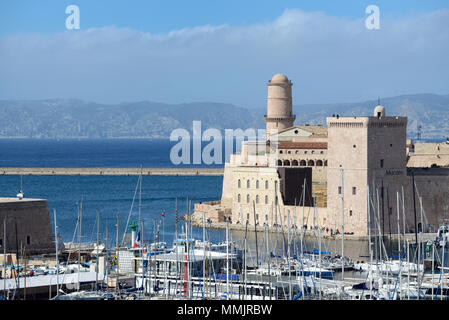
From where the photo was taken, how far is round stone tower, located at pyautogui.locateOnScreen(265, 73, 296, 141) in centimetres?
5325

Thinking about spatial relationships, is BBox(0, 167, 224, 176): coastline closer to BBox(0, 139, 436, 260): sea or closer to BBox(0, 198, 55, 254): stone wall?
BBox(0, 139, 436, 260): sea

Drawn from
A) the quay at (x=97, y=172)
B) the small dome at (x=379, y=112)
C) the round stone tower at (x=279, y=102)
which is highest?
the round stone tower at (x=279, y=102)

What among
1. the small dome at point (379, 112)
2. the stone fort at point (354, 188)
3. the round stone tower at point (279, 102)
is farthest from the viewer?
the round stone tower at point (279, 102)

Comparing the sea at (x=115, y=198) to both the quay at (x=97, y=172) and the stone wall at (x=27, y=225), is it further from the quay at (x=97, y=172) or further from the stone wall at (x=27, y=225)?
the stone wall at (x=27, y=225)

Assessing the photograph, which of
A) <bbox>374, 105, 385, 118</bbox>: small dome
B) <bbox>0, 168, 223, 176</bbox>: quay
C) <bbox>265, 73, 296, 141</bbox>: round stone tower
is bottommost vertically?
<bbox>0, 168, 223, 176</bbox>: quay

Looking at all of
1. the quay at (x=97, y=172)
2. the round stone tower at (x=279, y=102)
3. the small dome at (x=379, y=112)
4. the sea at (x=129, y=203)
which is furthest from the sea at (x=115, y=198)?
the small dome at (x=379, y=112)

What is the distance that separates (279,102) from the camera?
53531 millimetres

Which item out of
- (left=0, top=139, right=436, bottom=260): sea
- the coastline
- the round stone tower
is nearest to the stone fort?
(left=0, top=139, right=436, bottom=260): sea

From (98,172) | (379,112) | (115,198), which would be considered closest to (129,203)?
(115,198)

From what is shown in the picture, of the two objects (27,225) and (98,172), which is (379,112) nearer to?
(27,225)

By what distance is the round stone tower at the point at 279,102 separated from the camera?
53.2 meters

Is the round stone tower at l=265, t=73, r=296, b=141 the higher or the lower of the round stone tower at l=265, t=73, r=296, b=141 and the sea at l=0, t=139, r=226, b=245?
the higher

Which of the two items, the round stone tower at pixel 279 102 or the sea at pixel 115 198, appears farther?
the round stone tower at pixel 279 102
